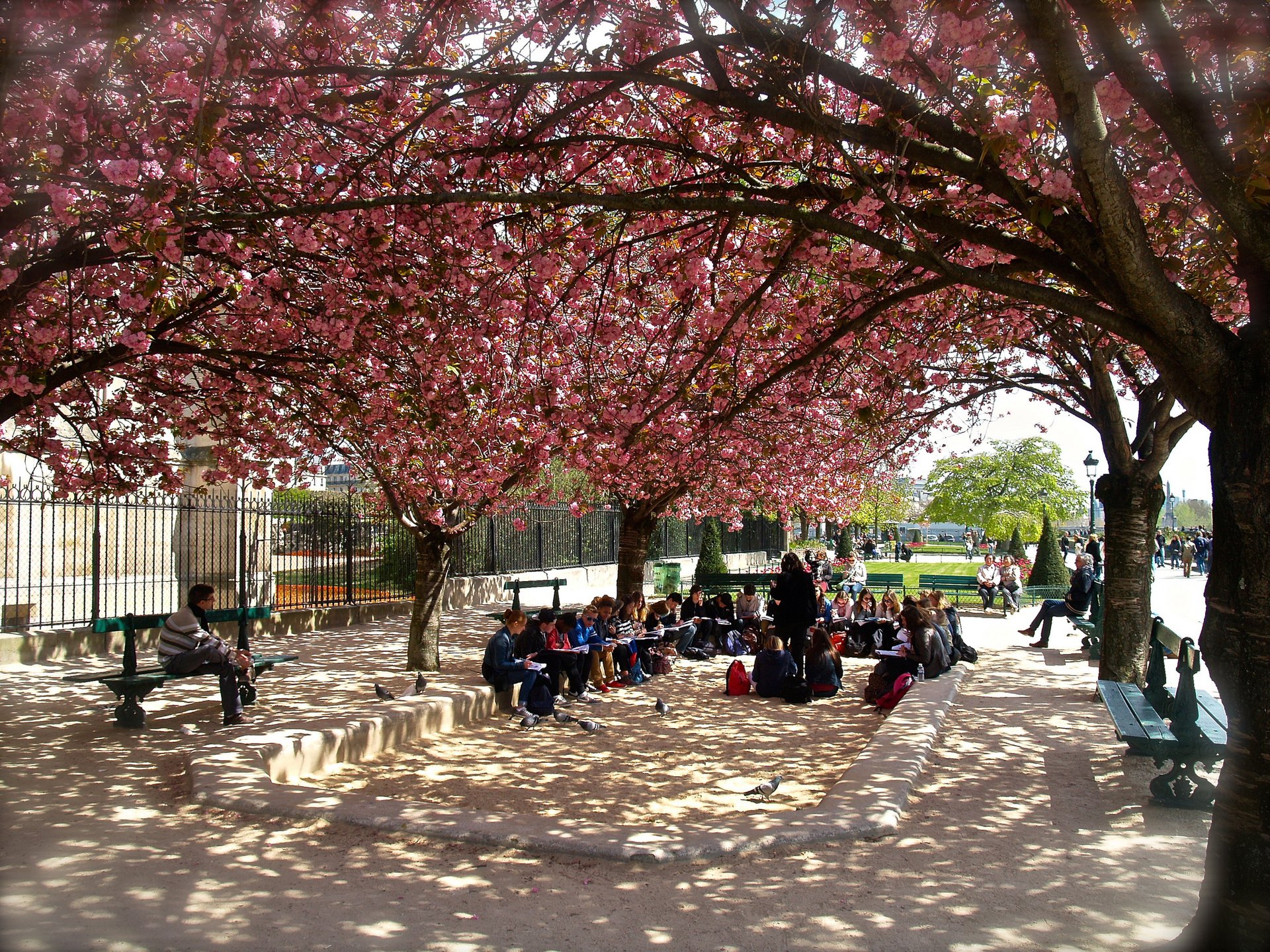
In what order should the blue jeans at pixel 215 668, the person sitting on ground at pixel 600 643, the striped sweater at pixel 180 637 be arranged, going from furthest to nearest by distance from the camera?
the person sitting on ground at pixel 600 643, the striped sweater at pixel 180 637, the blue jeans at pixel 215 668

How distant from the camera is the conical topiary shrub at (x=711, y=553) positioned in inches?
1064

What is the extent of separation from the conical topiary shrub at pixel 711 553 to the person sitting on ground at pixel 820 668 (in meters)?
14.7

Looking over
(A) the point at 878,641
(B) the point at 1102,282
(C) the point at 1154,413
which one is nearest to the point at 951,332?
(C) the point at 1154,413

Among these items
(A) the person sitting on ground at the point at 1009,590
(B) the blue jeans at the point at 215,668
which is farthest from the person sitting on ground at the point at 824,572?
(B) the blue jeans at the point at 215,668

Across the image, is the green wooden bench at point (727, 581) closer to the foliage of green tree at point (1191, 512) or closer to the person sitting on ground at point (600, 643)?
the person sitting on ground at point (600, 643)

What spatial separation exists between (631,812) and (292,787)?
2.30 meters

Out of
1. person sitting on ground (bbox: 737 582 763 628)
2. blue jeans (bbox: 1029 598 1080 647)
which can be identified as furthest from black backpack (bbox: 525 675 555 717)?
blue jeans (bbox: 1029 598 1080 647)

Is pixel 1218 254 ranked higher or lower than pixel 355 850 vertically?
→ higher

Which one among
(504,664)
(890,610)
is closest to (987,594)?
(890,610)

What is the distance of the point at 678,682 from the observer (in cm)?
1315

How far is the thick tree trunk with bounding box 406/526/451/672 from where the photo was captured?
38.9 feet

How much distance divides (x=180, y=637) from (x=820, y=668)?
7.03 meters

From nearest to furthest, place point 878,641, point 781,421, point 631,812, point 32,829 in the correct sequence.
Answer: point 32,829
point 631,812
point 781,421
point 878,641

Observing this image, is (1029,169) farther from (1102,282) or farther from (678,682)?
(678,682)
